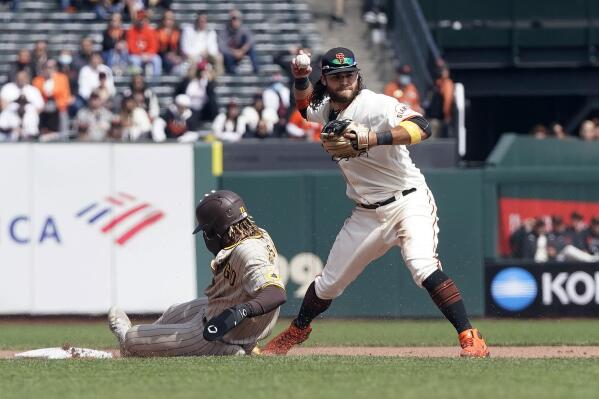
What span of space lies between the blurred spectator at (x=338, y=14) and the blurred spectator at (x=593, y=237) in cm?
764

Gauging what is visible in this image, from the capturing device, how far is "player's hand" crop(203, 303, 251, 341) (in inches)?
307

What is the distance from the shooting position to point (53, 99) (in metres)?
17.1

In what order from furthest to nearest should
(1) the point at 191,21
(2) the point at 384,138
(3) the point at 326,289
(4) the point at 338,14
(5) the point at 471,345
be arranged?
1. (4) the point at 338,14
2. (1) the point at 191,21
3. (3) the point at 326,289
4. (5) the point at 471,345
5. (2) the point at 384,138

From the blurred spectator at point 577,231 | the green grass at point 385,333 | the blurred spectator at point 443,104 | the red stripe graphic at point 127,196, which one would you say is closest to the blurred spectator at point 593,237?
the blurred spectator at point 577,231

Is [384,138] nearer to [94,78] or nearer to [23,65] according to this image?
[94,78]

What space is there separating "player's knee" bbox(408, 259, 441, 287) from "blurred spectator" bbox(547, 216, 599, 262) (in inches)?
232

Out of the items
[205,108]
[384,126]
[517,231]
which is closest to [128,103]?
[205,108]

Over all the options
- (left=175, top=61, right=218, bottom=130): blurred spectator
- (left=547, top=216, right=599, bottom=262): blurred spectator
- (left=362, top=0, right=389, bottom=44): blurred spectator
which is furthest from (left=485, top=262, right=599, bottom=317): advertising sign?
(left=362, top=0, right=389, bottom=44): blurred spectator

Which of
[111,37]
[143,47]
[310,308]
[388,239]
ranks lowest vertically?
[310,308]

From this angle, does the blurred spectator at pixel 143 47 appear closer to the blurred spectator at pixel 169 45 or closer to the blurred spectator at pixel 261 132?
the blurred spectator at pixel 169 45

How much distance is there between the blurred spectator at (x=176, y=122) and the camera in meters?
16.4

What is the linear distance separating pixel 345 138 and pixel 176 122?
329 inches

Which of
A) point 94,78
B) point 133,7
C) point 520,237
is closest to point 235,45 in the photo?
point 133,7

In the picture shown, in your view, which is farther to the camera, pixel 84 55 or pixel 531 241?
pixel 84 55
